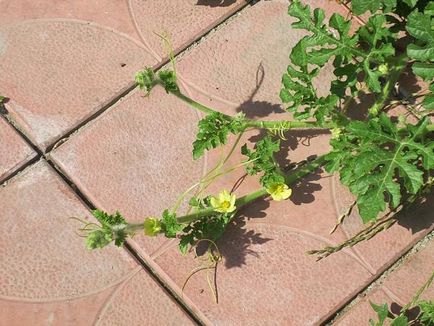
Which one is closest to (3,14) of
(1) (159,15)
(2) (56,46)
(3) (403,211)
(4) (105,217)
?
(2) (56,46)

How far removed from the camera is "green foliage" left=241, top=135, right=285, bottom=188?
8.67ft

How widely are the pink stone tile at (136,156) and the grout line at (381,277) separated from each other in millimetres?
787

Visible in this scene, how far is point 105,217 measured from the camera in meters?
2.42

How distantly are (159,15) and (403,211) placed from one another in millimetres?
1432

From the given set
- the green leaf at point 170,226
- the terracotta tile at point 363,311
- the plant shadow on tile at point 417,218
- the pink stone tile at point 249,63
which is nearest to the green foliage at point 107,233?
the green leaf at point 170,226

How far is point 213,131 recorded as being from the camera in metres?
2.62

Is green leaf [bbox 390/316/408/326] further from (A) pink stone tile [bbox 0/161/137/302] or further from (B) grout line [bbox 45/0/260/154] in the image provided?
(B) grout line [bbox 45/0/260/154]

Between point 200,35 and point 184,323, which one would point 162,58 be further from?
point 184,323

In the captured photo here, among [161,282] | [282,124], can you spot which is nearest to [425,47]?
[282,124]

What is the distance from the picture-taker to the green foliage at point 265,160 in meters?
2.64

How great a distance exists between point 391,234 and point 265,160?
62 cm

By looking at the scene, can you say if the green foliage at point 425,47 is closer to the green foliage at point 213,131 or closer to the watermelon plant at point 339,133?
the watermelon plant at point 339,133

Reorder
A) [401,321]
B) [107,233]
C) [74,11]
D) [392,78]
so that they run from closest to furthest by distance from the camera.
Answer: [107,233], [401,321], [392,78], [74,11]

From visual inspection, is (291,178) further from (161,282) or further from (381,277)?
(161,282)
